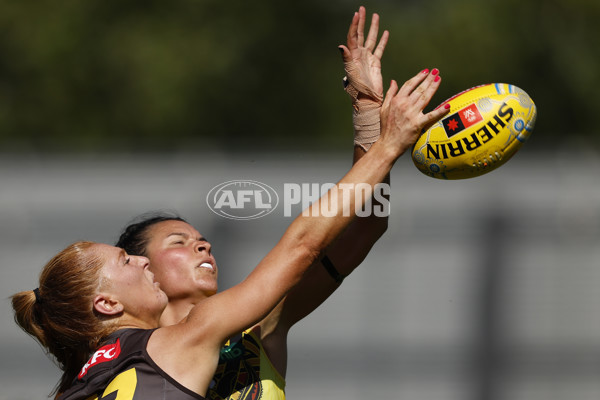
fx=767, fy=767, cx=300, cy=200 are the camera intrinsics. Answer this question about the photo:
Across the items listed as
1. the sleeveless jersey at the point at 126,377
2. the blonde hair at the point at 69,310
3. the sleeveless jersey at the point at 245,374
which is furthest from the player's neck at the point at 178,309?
the sleeveless jersey at the point at 126,377

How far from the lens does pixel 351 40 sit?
3.23 meters

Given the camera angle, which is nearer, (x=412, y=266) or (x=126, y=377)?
(x=126, y=377)

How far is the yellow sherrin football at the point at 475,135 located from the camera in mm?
3053

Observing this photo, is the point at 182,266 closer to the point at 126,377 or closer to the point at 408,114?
the point at 126,377

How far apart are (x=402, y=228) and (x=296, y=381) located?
1632 millimetres

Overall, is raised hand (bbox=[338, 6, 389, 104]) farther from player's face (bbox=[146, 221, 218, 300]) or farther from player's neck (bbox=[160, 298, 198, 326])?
player's neck (bbox=[160, 298, 198, 326])

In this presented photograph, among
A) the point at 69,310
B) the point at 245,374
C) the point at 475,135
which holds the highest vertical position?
the point at 475,135

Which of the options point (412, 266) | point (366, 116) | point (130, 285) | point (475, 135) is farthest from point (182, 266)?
point (412, 266)

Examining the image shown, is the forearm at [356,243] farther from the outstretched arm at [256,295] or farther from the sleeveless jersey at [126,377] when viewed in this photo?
the sleeveless jersey at [126,377]

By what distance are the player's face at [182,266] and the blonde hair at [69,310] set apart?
426 mm

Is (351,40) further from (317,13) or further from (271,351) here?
(317,13)

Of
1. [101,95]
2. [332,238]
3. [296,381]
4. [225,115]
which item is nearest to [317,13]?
[225,115]

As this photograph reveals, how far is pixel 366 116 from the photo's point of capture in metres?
3.16

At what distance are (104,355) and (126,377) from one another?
0.50 ft
